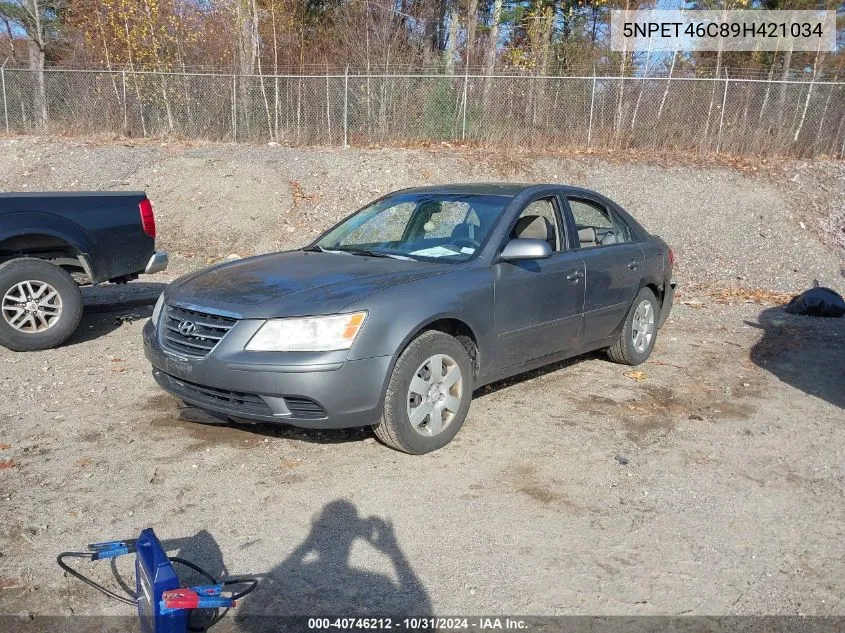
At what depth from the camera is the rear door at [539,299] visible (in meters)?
5.25

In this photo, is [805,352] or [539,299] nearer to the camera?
[539,299]

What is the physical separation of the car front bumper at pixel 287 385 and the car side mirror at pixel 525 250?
49.8 inches

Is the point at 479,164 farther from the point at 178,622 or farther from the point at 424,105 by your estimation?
the point at 178,622

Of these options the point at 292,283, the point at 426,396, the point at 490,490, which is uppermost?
the point at 292,283

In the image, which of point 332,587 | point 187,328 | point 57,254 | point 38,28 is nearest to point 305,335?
point 187,328

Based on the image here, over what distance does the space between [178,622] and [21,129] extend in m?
20.9

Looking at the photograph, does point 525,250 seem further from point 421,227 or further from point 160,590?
point 160,590

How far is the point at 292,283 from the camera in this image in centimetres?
473

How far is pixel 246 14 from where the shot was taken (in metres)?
22.4

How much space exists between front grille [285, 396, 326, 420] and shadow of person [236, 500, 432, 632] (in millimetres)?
705

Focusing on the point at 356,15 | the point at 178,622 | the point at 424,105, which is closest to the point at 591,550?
the point at 178,622

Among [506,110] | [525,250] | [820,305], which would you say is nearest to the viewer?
[525,250]

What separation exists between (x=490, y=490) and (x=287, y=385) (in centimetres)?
128

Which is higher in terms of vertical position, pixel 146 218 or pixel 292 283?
pixel 292 283
